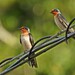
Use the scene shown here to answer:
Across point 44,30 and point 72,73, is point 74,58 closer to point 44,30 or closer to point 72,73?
point 72,73

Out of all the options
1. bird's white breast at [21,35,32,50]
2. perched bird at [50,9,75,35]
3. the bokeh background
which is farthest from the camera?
the bokeh background

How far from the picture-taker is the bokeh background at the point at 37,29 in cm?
1313

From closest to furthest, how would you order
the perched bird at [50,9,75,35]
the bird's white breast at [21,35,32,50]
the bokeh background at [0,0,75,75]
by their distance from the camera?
1. the perched bird at [50,9,75,35]
2. the bird's white breast at [21,35,32,50]
3. the bokeh background at [0,0,75,75]

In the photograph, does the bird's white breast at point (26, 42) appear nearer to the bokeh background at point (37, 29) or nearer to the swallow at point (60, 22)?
the swallow at point (60, 22)

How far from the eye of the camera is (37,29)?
1574 cm

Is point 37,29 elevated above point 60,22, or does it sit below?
below

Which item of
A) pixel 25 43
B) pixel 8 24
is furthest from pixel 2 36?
pixel 25 43

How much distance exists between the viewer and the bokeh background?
517 inches

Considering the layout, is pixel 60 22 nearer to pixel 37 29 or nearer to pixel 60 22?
pixel 60 22

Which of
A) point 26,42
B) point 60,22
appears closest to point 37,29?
point 26,42

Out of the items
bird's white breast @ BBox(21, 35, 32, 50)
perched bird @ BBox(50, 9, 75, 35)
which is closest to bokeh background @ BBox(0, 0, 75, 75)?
perched bird @ BBox(50, 9, 75, 35)

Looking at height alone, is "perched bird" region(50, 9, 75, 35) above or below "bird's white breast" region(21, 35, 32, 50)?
above

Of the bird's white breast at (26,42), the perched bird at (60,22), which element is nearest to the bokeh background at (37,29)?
the perched bird at (60,22)

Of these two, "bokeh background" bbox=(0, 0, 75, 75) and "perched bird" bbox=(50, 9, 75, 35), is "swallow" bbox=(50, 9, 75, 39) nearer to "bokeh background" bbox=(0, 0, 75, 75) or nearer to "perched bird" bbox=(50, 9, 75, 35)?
"perched bird" bbox=(50, 9, 75, 35)
